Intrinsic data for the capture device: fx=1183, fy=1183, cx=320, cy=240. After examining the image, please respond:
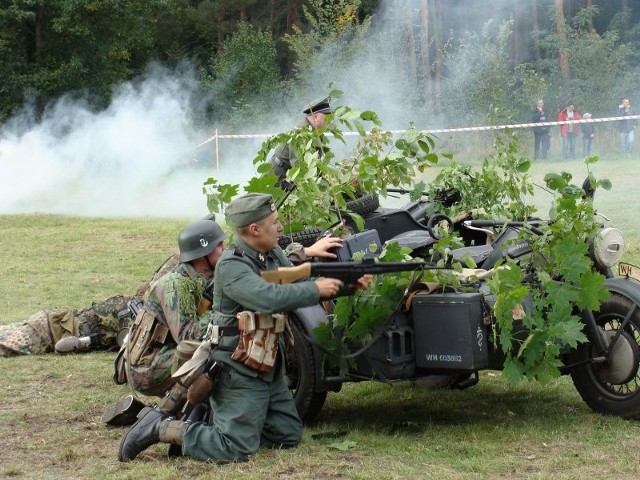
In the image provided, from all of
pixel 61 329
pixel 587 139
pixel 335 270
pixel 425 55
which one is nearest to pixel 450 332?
pixel 335 270

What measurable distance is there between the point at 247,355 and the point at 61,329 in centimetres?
451

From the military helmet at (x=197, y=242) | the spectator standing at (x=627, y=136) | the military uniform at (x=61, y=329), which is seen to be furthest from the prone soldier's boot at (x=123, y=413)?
the spectator standing at (x=627, y=136)

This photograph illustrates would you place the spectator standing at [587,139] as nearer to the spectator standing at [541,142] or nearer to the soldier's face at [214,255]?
the spectator standing at [541,142]

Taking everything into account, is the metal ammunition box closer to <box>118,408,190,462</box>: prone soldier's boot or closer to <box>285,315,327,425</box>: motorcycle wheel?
<box>285,315,327,425</box>: motorcycle wheel

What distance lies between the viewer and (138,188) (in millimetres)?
28047

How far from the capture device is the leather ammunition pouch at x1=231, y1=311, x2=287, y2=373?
6.31 meters

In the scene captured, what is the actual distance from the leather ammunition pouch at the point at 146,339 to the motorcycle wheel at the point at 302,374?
858 mm

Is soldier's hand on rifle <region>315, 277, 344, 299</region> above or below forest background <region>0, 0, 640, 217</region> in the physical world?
below

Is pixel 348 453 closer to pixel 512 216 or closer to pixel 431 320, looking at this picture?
pixel 431 320

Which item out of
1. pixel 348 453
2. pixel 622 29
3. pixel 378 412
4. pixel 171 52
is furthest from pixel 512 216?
pixel 171 52

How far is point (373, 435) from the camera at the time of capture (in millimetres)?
6973

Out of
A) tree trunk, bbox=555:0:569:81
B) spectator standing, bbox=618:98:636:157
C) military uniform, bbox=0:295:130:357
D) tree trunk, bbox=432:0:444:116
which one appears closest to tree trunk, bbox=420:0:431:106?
tree trunk, bbox=432:0:444:116

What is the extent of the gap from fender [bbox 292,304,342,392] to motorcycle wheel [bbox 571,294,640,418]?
4.85 feet

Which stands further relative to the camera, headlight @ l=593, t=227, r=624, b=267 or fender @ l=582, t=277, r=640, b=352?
headlight @ l=593, t=227, r=624, b=267
